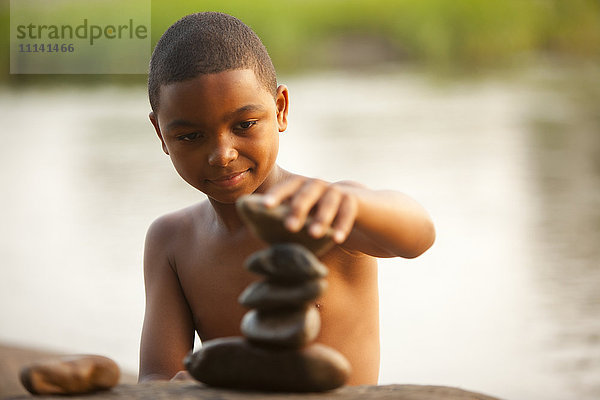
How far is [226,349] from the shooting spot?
1.02 meters

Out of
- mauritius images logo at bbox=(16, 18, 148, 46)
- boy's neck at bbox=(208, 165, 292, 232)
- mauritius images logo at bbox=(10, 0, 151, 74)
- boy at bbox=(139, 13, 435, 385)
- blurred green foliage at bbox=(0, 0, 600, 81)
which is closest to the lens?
boy at bbox=(139, 13, 435, 385)

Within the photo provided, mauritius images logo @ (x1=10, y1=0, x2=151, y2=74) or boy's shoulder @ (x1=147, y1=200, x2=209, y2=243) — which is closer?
boy's shoulder @ (x1=147, y1=200, x2=209, y2=243)

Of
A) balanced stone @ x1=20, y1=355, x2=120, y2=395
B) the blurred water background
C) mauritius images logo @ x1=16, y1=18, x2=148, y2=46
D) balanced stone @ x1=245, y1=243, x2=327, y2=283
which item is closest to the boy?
balanced stone @ x1=245, y1=243, x2=327, y2=283

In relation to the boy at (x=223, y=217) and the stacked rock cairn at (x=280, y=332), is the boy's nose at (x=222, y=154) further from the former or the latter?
the stacked rock cairn at (x=280, y=332)

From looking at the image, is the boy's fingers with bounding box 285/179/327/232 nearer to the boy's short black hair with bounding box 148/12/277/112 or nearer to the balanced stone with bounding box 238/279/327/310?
the balanced stone with bounding box 238/279/327/310

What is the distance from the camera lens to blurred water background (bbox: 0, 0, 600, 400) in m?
2.66

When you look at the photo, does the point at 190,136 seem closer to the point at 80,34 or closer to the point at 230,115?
the point at 230,115

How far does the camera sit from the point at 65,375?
3.33 ft

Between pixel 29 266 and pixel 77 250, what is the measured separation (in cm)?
20

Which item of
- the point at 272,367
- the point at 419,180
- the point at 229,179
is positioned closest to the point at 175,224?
the point at 229,179

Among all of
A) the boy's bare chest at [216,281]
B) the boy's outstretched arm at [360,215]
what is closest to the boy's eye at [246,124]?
the boy's outstretched arm at [360,215]

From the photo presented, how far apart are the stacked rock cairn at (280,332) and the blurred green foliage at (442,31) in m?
7.61

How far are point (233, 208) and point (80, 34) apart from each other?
532 centimetres

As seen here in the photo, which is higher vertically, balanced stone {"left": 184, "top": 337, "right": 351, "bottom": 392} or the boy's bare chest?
the boy's bare chest
